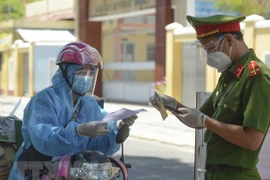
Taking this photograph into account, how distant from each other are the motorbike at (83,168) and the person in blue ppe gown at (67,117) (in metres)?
0.08

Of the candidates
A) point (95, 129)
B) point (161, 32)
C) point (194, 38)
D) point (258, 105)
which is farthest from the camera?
point (161, 32)

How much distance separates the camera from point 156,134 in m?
14.5

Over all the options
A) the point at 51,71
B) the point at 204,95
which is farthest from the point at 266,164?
the point at 51,71

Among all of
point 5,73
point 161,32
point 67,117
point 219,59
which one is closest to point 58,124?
point 67,117

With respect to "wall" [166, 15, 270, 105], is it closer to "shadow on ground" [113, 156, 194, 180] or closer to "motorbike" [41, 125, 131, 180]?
"shadow on ground" [113, 156, 194, 180]

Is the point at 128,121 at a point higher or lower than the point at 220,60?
lower

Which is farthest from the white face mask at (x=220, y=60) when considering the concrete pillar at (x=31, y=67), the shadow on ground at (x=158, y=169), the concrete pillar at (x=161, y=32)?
the concrete pillar at (x=31, y=67)

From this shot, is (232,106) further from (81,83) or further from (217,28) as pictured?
(81,83)

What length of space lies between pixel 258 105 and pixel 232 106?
0.51 ft

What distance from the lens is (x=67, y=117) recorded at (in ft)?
11.9

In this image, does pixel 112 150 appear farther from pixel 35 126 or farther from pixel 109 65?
pixel 109 65

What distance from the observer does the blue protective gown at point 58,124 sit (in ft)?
11.1

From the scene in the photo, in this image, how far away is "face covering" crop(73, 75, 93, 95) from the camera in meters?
3.66

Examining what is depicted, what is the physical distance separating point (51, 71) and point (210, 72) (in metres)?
14.8
